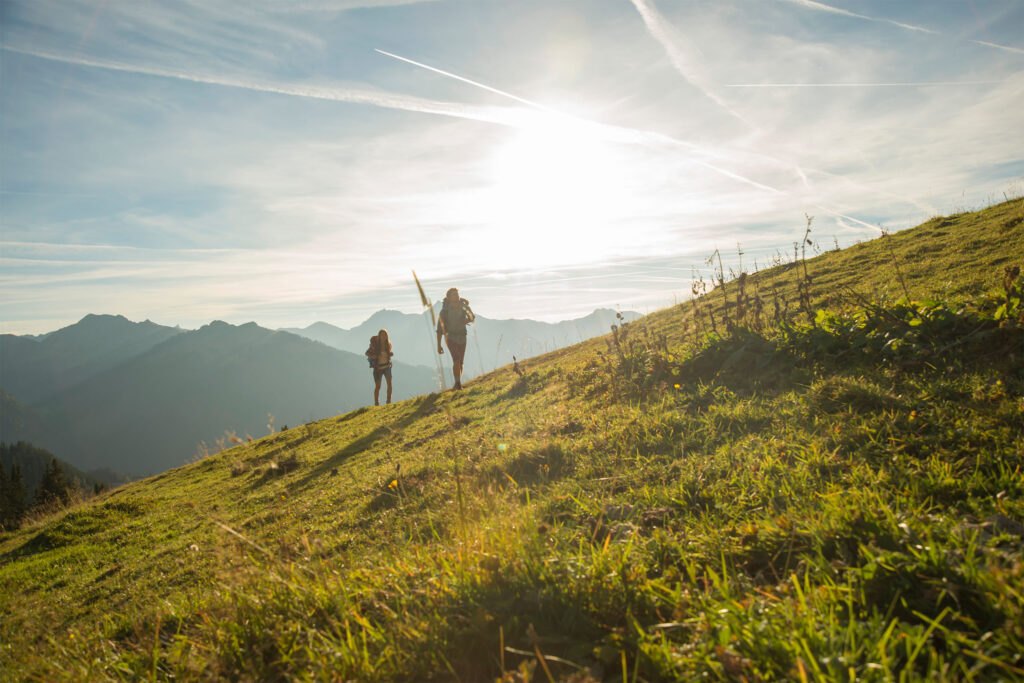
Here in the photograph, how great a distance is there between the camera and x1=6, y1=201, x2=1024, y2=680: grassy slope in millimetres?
2320

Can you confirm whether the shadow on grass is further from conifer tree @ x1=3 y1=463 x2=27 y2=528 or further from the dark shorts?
conifer tree @ x1=3 y1=463 x2=27 y2=528

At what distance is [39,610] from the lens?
22.0 ft

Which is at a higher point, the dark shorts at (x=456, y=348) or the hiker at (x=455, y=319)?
the hiker at (x=455, y=319)

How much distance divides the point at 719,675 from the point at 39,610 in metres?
9.26

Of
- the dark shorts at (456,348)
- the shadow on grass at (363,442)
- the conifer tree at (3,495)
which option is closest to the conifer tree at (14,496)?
the conifer tree at (3,495)

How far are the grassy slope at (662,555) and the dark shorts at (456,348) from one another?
952 centimetres

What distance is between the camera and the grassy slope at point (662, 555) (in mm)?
2320

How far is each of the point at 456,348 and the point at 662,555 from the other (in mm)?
14745

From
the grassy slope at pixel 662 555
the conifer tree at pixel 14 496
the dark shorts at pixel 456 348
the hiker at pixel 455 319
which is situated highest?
the hiker at pixel 455 319

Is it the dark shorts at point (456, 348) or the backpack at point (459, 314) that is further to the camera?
the dark shorts at point (456, 348)

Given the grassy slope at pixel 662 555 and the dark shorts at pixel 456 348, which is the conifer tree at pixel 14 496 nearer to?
the dark shorts at pixel 456 348

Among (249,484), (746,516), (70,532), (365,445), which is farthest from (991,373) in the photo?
(70,532)

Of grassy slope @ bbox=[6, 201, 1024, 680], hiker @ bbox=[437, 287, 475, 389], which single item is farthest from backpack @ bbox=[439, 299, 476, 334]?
grassy slope @ bbox=[6, 201, 1024, 680]

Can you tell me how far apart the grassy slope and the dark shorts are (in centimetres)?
952
